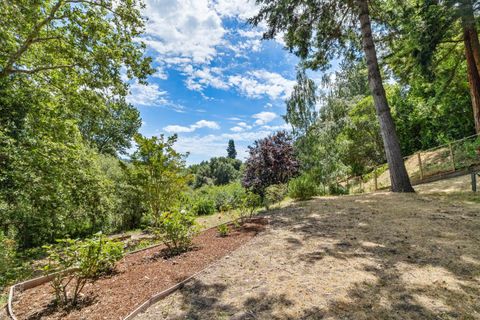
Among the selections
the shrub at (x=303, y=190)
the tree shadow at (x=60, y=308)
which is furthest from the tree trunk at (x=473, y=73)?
the tree shadow at (x=60, y=308)

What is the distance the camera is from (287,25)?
358 inches

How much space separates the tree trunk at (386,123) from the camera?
7.38 metres

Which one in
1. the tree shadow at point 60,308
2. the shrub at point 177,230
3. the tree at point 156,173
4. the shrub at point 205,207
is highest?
the tree at point 156,173

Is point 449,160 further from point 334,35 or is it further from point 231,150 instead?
point 231,150

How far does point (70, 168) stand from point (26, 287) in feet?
15.3

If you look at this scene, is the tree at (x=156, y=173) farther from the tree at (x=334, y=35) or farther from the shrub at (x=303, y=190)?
the tree at (x=334, y=35)

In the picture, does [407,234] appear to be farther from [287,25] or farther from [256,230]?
[287,25]

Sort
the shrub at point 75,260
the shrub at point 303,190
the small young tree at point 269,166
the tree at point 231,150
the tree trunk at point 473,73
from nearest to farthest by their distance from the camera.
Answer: the shrub at point 75,260 → the tree trunk at point 473,73 → the shrub at point 303,190 → the small young tree at point 269,166 → the tree at point 231,150

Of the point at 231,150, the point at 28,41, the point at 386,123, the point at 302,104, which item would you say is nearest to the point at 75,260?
the point at 28,41

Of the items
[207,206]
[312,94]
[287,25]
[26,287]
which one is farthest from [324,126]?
[26,287]

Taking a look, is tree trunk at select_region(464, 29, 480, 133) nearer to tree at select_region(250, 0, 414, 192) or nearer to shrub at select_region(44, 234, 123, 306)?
tree at select_region(250, 0, 414, 192)

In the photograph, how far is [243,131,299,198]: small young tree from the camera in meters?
12.8

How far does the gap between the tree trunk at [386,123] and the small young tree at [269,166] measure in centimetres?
562

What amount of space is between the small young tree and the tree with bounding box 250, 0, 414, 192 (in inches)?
178
